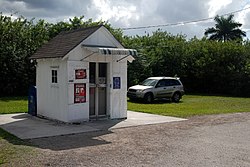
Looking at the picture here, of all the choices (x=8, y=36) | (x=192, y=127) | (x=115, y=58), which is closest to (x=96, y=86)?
(x=115, y=58)

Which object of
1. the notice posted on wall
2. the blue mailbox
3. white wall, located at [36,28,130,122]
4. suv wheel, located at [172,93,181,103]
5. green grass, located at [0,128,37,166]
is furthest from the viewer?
suv wheel, located at [172,93,181,103]

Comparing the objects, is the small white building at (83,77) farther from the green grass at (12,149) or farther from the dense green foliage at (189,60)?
the dense green foliage at (189,60)

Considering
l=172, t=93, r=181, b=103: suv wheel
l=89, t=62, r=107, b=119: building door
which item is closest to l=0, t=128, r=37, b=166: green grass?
l=89, t=62, r=107, b=119: building door

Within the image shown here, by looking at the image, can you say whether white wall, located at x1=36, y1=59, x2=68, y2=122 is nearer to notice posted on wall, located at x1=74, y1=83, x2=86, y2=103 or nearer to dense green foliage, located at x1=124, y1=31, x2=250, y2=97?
notice posted on wall, located at x1=74, y1=83, x2=86, y2=103

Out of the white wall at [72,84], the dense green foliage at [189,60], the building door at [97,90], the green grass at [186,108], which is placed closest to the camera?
the white wall at [72,84]

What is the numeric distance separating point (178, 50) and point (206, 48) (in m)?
2.56

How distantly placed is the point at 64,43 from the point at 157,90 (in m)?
10.0

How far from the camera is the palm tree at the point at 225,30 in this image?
2537 inches

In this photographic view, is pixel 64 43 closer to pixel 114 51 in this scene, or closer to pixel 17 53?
pixel 114 51

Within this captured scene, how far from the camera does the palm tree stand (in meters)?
64.4

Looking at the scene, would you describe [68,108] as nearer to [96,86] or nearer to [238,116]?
[96,86]

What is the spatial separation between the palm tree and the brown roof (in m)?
53.0

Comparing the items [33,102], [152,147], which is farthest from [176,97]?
[152,147]

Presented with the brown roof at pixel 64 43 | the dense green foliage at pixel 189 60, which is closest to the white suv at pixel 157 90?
the dense green foliage at pixel 189 60
